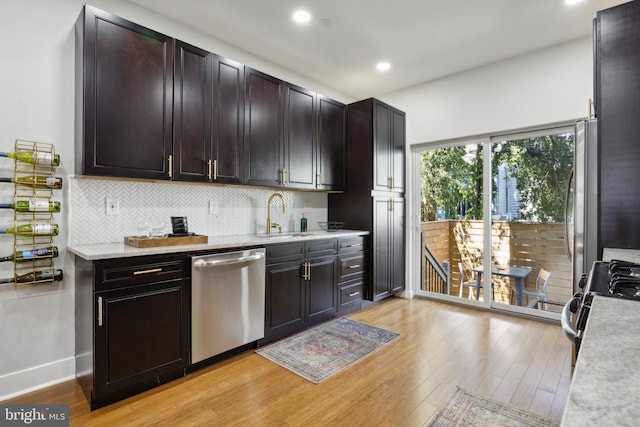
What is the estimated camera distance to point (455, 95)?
159 inches

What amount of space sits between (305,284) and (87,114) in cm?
220

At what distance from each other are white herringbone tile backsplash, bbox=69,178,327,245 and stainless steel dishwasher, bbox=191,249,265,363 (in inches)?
29.0

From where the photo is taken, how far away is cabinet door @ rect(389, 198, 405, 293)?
4.26 m

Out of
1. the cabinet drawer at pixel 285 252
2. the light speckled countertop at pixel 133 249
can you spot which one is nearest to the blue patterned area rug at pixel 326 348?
the cabinet drawer at pixel 285 252

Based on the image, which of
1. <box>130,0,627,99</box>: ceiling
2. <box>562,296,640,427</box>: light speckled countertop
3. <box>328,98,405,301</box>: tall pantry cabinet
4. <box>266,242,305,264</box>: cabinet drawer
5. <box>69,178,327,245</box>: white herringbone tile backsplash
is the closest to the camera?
<box>562,296,640,427</box>: light speckled countertop

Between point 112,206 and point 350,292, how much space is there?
2.49m

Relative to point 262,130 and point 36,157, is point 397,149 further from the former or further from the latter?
point 36,157

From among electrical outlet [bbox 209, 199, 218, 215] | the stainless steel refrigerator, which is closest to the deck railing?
the stainless steel refrigerator

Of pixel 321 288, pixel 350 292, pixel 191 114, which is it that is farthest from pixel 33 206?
pixel 350 292

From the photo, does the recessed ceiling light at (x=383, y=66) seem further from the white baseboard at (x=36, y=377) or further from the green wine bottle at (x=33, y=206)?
the white baseboard at (x=36, y=377)

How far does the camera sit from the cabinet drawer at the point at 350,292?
3.62 meters

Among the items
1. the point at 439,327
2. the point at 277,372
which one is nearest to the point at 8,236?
the point at 277,372

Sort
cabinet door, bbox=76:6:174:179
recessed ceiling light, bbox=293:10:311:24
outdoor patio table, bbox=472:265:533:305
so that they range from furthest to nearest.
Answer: outdoor patio table, bbox=472:265:533:305 → recessed ceiling light, bbox=293:10:311:24 → cabinet door, bbox=76:6:174:179

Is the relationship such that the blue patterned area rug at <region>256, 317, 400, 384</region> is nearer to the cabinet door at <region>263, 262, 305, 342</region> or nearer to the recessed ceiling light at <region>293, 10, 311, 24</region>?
the cabinet door at <region>263, 262, 305, 342</region>
